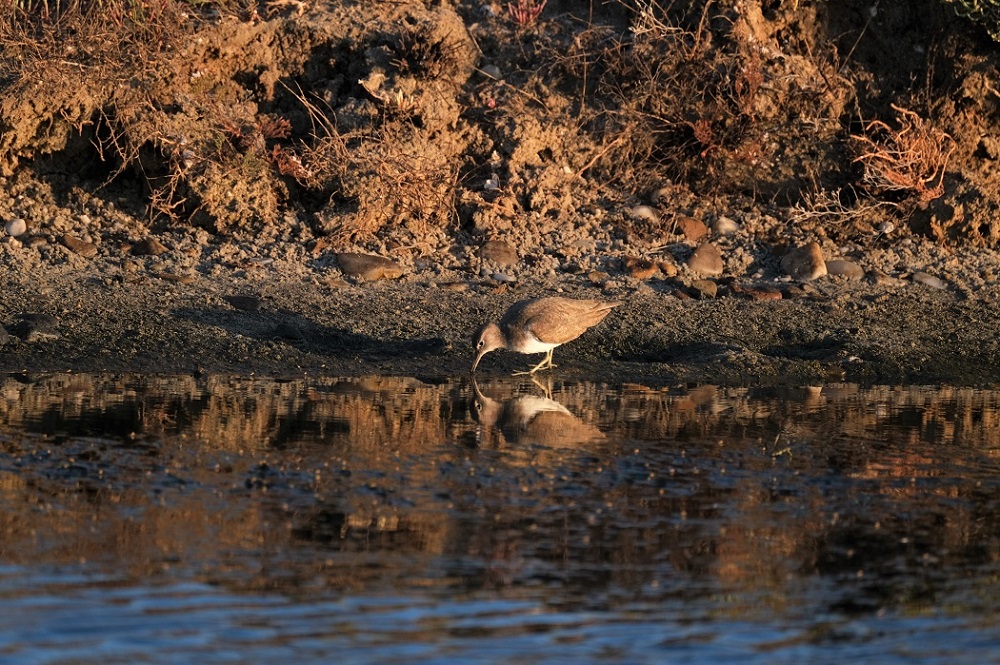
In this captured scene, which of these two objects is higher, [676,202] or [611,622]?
[676,202]

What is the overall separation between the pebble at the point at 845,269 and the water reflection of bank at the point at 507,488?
7.61ft

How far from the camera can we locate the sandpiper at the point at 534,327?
9891 millimetres

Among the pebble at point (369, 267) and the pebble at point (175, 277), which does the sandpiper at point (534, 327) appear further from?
the pebble at point (175, 277)

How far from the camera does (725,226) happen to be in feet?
40.0

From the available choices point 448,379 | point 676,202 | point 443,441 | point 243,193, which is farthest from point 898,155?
point 443,441

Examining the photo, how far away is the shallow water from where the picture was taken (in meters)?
4.65

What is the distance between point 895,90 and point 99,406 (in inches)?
303

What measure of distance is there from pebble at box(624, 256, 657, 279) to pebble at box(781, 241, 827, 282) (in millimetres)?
1091

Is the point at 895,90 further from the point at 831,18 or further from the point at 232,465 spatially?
the point at 232,465

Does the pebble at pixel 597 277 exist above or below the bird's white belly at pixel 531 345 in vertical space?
above

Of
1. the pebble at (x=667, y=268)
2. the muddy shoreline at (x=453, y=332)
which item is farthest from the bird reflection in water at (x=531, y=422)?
the pebble at (x=667, y=268)

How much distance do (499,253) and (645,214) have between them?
1389 mm

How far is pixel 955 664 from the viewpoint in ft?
14.8

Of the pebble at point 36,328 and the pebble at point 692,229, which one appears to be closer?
the pebble at point 36,328
